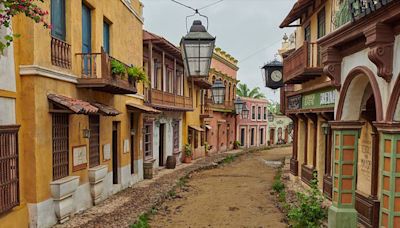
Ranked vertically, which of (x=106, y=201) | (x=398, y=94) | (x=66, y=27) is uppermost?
(x=66, y=27)

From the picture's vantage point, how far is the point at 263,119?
152 feet

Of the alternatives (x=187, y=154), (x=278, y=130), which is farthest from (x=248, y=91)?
(x=187, y=154)

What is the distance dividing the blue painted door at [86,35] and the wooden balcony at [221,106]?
18151 mm

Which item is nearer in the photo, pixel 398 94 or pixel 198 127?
pixel 398 94

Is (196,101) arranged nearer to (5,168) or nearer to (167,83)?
(167,83)

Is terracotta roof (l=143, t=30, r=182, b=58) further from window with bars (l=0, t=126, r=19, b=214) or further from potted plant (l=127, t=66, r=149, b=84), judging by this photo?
window with bars (l=0, t=126, r=19, b=214)

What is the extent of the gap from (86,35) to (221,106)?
74.0 ft

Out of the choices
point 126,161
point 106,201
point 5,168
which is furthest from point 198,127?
point 5,168

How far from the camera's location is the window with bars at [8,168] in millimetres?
7021

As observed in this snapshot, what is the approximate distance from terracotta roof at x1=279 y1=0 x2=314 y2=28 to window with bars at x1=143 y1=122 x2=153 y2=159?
7849mm

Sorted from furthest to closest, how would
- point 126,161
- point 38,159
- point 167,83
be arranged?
1. point 167,83
2. point 126,161
3. point 38,159

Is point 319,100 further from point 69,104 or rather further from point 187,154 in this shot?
point 187,154

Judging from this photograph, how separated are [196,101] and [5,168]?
19996mm

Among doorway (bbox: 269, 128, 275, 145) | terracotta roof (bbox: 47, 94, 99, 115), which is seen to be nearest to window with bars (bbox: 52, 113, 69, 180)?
terracotta roof (bbox: 47, 94, 99, 115)
